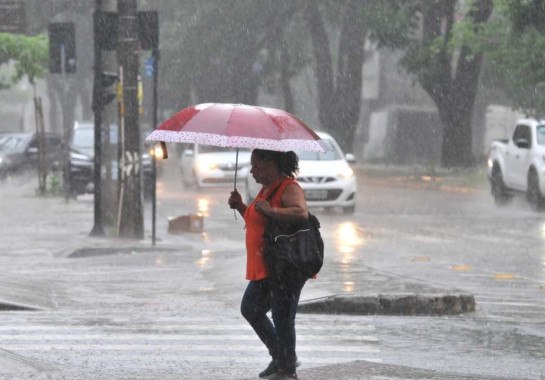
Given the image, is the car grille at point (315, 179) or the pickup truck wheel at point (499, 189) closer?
the car grille at point (315, 179)

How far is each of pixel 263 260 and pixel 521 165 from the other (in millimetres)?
21110

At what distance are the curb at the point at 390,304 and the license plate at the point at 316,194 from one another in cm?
1351

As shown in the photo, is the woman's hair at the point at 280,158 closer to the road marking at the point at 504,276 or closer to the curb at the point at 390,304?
the curb at the point at 390,304

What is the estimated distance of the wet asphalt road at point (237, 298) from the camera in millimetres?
9914

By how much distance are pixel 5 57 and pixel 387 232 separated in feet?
55.6

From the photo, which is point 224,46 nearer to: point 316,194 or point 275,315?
point 316,194

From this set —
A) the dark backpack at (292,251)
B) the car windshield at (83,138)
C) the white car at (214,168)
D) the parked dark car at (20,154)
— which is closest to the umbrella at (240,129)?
the dark backpack at (292,251)

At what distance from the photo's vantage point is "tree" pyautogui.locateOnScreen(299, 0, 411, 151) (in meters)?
45.3

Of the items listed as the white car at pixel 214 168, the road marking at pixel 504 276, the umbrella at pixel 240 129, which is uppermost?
the umbrella at pixel 240 129

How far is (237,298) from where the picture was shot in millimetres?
13594

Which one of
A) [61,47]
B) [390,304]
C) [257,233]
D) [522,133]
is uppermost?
[61,47]

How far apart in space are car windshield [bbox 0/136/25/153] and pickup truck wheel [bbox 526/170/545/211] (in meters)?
24.1

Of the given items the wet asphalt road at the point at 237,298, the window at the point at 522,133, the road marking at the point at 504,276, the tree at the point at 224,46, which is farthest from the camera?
the tree at the point at 224,46

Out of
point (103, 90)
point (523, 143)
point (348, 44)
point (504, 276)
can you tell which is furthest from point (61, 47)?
point (348, 44)
